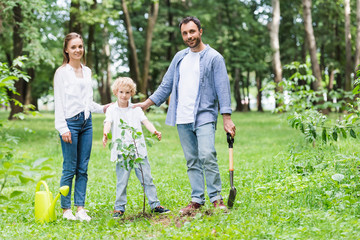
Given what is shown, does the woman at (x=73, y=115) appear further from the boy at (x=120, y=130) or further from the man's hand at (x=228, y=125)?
the man's hand at (x=228, y=125)

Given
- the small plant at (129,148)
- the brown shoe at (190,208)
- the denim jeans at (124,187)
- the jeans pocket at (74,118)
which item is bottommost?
the brown shoe at (190,208)

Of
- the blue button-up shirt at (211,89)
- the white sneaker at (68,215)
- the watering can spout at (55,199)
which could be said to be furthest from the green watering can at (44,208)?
the blue button-up shirt at (211,89)

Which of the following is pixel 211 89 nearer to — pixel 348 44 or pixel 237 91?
pixel 348 44

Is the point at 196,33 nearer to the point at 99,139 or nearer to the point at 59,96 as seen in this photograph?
the point at 59,96

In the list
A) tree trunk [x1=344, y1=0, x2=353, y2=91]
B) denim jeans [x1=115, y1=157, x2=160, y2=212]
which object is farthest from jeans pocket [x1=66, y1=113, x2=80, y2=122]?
tree trunk [x1=344, y1=0, x2=353, y2=91]

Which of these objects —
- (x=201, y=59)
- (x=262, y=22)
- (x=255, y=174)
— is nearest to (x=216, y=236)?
(x=201, y=59)

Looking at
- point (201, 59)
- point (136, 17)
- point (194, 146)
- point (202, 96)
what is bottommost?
point (194, 146)

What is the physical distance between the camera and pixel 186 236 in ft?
12.7

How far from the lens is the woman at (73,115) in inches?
193

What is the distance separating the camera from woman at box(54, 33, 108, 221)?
4.90 meters

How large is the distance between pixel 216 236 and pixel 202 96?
158 centimetres

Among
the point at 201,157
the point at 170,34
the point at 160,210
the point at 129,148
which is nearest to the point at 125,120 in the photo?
the point at 129,148

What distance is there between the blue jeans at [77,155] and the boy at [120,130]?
0.28 meters

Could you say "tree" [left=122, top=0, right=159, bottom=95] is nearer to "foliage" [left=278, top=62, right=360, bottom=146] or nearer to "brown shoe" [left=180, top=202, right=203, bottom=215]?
"foliage" [left=278, top=62, right=360, bottom=146]
